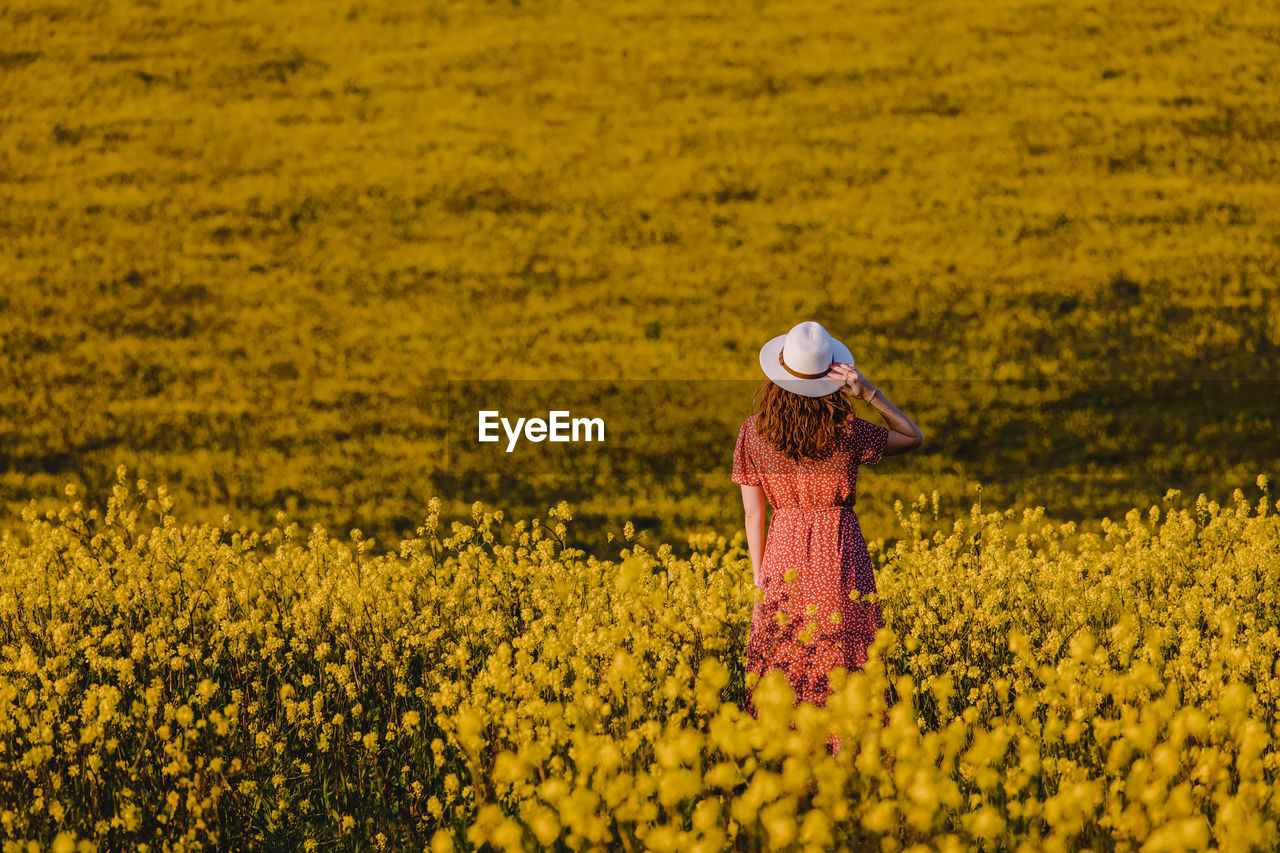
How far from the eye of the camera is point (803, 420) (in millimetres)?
3061

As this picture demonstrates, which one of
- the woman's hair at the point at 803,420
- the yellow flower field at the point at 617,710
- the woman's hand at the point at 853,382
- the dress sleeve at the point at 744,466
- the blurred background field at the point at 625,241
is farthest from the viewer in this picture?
the blurred background field at the point at 625,241

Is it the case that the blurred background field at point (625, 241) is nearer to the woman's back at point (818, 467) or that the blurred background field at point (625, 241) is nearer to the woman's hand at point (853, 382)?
the woman's back at point (818, 467)

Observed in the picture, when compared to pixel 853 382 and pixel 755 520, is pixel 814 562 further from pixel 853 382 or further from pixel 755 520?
pixel 853 382

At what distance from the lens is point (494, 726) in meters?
3.08

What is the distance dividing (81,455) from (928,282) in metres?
6.00

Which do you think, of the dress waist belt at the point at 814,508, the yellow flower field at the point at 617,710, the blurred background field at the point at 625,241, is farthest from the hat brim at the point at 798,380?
the blurred background field at the point at 625,241

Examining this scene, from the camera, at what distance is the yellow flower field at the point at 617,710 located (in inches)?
91.4

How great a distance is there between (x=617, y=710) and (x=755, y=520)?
797 millimetres

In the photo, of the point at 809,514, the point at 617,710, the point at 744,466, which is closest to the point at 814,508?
the point at 809,514

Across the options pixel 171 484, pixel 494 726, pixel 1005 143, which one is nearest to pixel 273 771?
pixel 494 726

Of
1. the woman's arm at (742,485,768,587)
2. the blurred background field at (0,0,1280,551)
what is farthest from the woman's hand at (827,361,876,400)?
the blurred background field at (0,0,1280,551)

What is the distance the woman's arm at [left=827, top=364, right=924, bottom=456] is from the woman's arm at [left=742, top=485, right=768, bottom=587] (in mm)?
463

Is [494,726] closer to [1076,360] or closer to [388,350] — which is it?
[388,350]

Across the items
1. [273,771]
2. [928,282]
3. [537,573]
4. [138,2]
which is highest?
[138,2]
